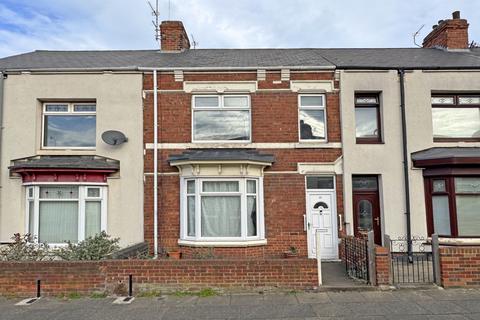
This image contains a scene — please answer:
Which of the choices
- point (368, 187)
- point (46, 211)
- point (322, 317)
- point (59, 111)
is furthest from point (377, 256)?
point (59, 111)

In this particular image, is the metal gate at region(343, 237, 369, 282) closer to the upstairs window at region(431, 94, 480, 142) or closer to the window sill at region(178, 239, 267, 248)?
the window sill at region(178, 239, 267, 248)

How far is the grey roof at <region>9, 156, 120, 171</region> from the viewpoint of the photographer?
10.6m

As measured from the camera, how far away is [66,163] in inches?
421

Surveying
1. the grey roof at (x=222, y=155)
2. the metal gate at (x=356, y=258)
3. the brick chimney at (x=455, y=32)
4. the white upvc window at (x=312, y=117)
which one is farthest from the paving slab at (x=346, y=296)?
the brick chimney at (x=455, y=32)

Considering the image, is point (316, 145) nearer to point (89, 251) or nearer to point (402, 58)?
point (402, 58)

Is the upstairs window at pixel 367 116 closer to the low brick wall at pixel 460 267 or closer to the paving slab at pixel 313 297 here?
the low brick wall at pixel 460 267

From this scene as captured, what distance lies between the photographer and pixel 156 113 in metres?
11.4

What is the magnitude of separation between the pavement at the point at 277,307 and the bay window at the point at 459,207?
135 inches

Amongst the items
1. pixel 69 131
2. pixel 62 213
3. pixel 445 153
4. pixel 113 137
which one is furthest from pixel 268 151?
pixel 62 213

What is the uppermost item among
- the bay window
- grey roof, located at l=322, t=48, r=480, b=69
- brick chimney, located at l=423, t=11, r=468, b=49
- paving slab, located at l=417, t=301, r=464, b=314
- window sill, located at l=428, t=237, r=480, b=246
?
brick chimney, located at l=423, t=11, r=468, b=49

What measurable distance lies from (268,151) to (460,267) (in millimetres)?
5594

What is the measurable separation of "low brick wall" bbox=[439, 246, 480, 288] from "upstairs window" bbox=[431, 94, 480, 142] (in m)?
4.71

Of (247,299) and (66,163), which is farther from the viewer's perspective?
(66,163)

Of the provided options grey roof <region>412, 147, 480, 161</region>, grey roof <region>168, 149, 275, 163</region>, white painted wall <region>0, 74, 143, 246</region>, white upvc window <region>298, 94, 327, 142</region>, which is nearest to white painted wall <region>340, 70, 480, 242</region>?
grey roof <region>412, 147, 480, 161</region>
